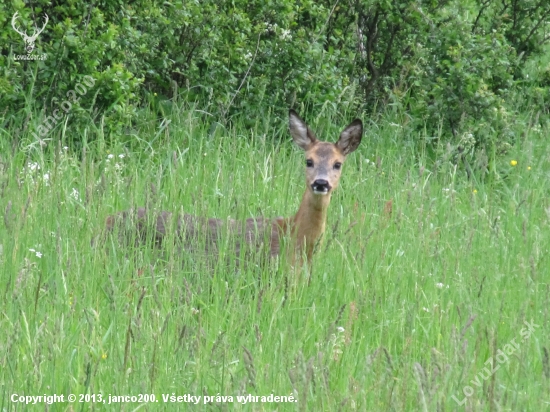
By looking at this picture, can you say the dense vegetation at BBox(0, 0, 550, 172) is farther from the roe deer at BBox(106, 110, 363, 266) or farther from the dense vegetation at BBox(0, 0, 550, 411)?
the roe deer at BBox(106, 110, 363, 266)

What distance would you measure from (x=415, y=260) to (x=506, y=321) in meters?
0.77

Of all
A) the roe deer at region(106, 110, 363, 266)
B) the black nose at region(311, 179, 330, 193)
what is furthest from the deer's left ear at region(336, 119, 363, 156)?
the black nose at region(311, 179, 330, 193)

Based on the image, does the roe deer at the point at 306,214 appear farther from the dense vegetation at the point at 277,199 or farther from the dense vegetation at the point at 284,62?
the dense vegetation at the point at 284,62

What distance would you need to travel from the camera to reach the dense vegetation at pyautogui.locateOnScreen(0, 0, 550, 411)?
333cm

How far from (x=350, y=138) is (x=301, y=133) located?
323 mm

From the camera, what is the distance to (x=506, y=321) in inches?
166

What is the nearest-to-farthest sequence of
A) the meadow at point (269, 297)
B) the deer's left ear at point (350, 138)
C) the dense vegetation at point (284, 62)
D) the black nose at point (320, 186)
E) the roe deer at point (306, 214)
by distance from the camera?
the meadow at point (269, 297)
the roe deer at point (306, 214)
the black nose at point (320, 186)
the deer's left ear at point (350, 138)
the dense vegetation at point (284, 62)

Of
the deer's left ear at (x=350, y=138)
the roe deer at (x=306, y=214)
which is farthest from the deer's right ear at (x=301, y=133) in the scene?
the deer's left ear at (x=350, y=138)

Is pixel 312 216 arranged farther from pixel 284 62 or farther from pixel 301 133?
pixel 284 62

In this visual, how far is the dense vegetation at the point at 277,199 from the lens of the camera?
333 centimetres

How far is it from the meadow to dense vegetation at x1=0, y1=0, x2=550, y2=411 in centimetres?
2

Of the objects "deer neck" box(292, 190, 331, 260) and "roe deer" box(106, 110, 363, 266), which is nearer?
"roe deer" box(106, 110, 363, 266)

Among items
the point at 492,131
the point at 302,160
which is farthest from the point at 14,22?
the point at 492,131

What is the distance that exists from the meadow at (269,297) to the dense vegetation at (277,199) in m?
0.02
